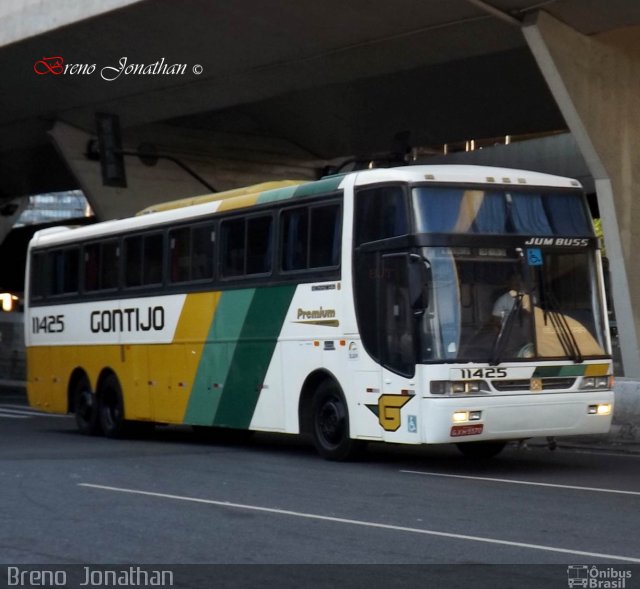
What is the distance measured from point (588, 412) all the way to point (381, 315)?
2423 millimetres

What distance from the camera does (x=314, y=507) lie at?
36.4 feet

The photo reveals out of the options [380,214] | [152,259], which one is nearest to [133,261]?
[152,259]

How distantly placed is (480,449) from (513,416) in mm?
2329

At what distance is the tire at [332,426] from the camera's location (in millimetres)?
15016

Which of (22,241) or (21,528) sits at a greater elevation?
(22,241)

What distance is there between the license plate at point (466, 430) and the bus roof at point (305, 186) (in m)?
2.59

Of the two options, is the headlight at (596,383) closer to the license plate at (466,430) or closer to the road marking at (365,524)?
the license plate at (466,430)

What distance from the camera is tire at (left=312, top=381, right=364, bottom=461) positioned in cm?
A: 1502

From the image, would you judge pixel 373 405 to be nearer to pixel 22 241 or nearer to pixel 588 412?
pixel 588 412

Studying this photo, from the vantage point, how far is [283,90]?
29781mm

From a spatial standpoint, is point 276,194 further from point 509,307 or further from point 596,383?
point 596,383

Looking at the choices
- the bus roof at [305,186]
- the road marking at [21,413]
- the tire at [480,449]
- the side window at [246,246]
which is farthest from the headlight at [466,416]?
the road marking at [21,413]

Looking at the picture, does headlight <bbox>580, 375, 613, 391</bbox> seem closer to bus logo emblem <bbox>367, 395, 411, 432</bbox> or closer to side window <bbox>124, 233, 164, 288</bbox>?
bus logo emblem <bbox>367, 395, 411, 432</bbox>
